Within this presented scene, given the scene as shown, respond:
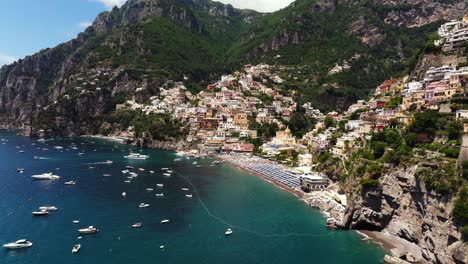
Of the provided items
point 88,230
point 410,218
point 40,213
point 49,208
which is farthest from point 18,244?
point 410,218

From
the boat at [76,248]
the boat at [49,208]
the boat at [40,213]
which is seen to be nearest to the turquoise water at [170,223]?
the boat at [76,248]

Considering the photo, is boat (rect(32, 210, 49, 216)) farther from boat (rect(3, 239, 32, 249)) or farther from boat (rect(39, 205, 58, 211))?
boat (rect(3, 239, 32, 249))

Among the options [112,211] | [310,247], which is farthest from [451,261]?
[112,211]

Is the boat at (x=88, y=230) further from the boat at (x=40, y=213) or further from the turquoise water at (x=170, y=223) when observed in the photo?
the boat at (x=40, y=213)

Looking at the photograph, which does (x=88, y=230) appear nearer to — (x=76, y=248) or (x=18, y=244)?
(x=76, y=248)

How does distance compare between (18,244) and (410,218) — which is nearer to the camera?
(410,218)

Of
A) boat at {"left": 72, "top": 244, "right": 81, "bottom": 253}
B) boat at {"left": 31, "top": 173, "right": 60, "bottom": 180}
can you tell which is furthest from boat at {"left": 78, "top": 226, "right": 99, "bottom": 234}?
boat at {"left": 31, "top": 173, "right": 60, "bottom": 180}
